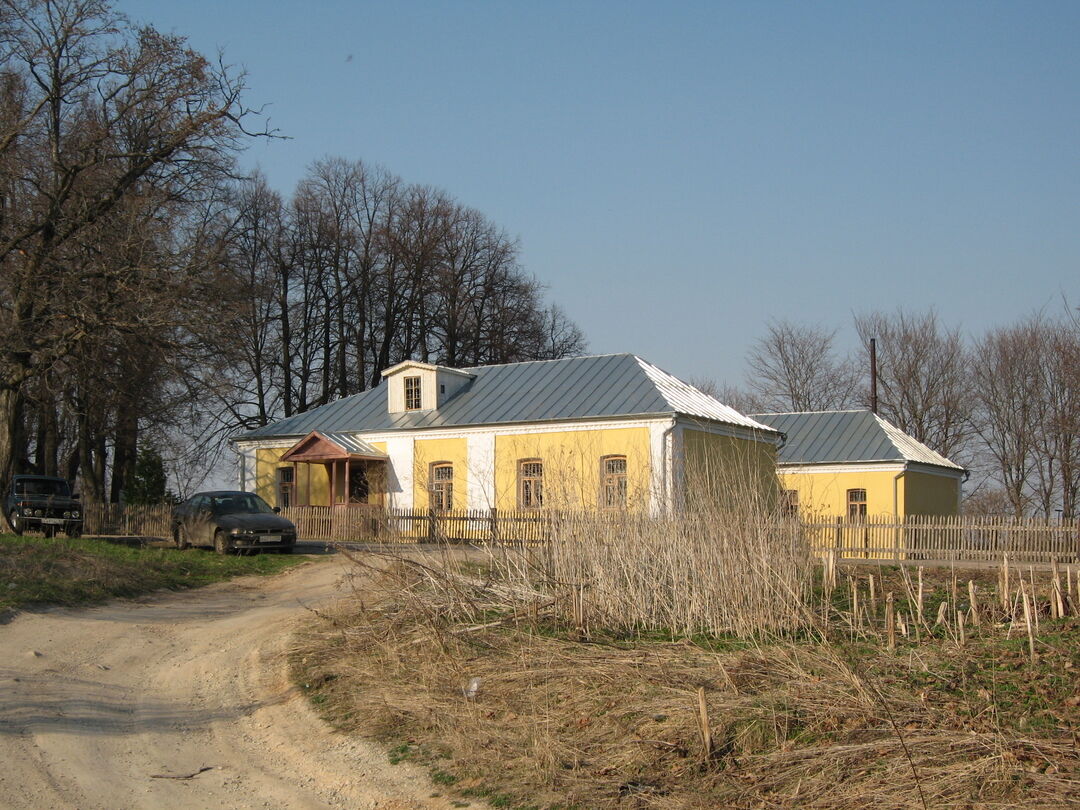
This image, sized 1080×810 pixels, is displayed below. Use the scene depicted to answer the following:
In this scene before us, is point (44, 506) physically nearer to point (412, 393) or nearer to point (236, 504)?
point (236, 504)

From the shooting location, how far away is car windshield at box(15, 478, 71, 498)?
85.5ft

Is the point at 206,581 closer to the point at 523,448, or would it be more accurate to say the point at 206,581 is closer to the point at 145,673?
the point at 145,673

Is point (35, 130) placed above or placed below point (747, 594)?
above

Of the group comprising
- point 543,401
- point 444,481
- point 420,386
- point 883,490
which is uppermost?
point 420,386

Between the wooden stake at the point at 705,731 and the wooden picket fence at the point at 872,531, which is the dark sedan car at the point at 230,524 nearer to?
the wooden picket fence at the point at 872,531

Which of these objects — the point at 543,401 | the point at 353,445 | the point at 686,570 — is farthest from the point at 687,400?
the point at 686,570

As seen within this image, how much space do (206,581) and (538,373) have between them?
55.2ft

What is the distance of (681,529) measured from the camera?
10.5 m

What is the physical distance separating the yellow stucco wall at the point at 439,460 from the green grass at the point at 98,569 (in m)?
10.6

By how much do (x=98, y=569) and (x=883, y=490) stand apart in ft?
85.8

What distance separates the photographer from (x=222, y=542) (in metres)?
21.6

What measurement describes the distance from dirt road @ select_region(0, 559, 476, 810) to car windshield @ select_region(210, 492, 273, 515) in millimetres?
8820

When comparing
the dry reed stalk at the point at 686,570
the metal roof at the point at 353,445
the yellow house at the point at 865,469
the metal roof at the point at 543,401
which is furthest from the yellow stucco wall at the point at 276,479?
the dry reed stalk at the point at 686,570

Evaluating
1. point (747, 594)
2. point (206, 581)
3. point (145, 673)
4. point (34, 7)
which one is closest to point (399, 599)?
point (145, 673)
